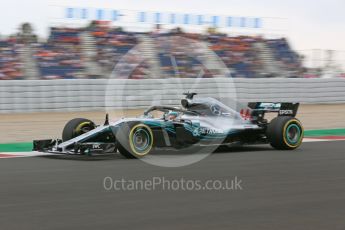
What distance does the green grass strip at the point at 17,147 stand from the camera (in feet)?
37.8

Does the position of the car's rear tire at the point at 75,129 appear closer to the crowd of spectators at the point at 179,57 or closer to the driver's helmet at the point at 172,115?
the driver's helmet at the point at 172,115

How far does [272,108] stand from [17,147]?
467cm

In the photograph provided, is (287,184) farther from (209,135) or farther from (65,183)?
(209,135)

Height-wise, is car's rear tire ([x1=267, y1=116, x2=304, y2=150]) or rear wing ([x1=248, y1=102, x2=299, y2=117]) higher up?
rear wing ([x1=248, y1=102, x2=299, y2=117])

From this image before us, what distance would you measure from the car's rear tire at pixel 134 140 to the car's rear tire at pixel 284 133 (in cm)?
232

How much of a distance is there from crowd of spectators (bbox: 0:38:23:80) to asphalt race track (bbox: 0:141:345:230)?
1274 centimetres

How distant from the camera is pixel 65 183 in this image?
7.31 meters

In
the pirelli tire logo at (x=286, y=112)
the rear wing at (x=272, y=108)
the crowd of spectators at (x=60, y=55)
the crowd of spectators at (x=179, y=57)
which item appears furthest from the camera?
the crowd of spectators at (x=179, y=57)

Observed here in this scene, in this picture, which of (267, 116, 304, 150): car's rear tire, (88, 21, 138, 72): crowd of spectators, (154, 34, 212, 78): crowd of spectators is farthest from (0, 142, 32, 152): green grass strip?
(88, 21, 138, 72): crowd of spectators

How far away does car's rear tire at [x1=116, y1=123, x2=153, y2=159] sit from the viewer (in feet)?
31.6

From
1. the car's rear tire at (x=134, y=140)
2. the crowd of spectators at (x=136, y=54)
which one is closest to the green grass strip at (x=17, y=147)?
the car's rear tire at (x=134, y=140)

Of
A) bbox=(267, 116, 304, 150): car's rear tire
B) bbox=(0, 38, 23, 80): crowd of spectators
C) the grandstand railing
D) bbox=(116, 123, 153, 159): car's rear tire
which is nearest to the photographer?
bbox=(116, 123, 153, 159): car's rear tire

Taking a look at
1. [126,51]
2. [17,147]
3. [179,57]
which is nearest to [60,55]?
[126,51]

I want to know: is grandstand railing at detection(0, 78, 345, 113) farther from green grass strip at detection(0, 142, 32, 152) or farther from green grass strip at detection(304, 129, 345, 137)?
green grass strip at detection(0, 142, 32, 152)
